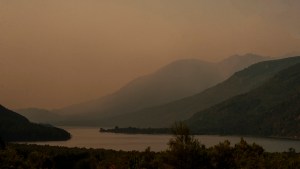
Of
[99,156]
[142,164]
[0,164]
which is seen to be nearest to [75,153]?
[99,156]

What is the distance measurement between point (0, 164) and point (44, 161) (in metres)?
80.2

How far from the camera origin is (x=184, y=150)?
9369 cm

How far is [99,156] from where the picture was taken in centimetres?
18200

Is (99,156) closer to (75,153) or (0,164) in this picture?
(75,153)

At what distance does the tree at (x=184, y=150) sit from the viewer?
308 feet

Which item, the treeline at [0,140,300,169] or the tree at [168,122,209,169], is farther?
the tree at [168,122,209,169]

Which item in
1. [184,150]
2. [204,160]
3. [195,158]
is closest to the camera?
[184,150]

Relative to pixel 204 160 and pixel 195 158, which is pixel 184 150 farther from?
pixel 204 160

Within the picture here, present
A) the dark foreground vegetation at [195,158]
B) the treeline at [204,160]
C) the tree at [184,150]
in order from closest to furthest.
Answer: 1. the treeline at [204,160]
2. the dark foreground vegetation at [195,158]
3. the tree at [184,150]

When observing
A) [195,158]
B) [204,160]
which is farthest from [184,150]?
[204,160]

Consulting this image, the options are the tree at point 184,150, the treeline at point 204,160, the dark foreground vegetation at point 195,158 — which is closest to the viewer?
the treeline at point 204,160

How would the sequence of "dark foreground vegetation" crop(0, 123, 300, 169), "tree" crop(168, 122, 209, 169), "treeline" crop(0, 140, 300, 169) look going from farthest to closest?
"tree" crop(168, 122, 209, 169)
"dark foreground vegetation" crop(0, 123, 300, 169)
"treeline" crop(0, 140, 300, 169)

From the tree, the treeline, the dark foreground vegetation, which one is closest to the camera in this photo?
the treeline

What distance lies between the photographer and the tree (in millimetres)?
93750
